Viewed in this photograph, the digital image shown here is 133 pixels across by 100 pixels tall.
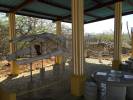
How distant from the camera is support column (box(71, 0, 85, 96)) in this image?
8250 millimetres

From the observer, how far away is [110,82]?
6961 millimetres

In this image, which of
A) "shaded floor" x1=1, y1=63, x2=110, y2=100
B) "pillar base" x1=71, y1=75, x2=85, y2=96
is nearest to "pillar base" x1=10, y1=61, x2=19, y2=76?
"shaded floor" x1=1, y1=63, x2=110, y2=100

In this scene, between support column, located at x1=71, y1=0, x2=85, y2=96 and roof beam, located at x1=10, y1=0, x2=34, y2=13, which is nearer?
support column, located at x1=71, y1=0, x2=85, y2=96

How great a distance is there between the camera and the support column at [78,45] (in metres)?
8.25

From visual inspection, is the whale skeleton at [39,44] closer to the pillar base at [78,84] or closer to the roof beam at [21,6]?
the pillar base at [78,84]

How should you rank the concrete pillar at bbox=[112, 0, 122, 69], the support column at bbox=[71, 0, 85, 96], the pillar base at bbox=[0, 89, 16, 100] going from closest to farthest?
the pillar base at bbox=[0, 89, 16, 100] < the support column at bbox=[71, 0, 85, 96] < the concrete pillar at bbox=[112, 0, 122, 69]

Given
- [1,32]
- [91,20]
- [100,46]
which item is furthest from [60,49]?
[100,46]

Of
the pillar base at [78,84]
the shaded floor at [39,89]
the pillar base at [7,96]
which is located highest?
the pillar base at [7,96]

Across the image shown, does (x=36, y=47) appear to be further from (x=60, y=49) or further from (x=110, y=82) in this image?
(x=110, y=82)

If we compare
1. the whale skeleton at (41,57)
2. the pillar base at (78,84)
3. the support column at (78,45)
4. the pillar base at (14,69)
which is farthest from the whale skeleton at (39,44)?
the pillar base at (14,69)

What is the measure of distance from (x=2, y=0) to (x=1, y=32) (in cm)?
1122

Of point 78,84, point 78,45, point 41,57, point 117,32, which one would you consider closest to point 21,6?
point 41,57

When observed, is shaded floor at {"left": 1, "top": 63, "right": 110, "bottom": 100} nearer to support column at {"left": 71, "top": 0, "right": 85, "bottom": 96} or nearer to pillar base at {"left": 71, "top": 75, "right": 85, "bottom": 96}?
pillar base at {"left": 71, "top": 75, "right": 85, "bottom": 96}

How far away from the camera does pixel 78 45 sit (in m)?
8.27
